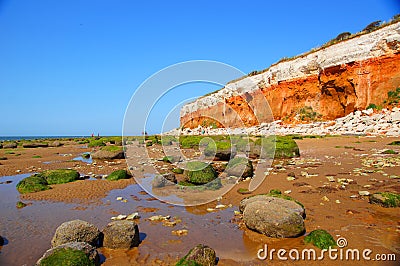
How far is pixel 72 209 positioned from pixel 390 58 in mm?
33276

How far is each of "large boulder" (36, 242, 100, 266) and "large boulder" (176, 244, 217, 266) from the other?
1.31 m

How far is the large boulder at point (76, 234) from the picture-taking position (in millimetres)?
4480

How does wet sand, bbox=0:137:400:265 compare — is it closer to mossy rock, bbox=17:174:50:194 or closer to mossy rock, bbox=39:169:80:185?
mossy rock, bbox=17:174:50:194

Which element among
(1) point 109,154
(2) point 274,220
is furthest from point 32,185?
(1) point 109,154

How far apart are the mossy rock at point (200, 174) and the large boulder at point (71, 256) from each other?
552 cm

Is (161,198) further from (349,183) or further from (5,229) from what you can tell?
(349,183)

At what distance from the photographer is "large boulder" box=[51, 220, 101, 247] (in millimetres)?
4480

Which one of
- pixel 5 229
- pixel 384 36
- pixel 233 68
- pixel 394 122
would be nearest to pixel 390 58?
pixel 384 36

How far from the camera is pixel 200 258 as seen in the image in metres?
3.91

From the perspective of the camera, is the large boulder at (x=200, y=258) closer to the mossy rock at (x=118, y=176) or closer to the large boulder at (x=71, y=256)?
the large boulder at (x=71, y=256)

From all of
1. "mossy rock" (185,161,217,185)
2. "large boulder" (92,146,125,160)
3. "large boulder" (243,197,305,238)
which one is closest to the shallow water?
"large boulder" (243,197,305,238)

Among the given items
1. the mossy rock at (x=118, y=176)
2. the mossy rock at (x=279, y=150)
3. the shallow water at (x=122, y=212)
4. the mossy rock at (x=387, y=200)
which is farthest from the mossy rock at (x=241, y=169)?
the mossy rock at (x=279, y=150)

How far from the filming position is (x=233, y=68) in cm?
1008

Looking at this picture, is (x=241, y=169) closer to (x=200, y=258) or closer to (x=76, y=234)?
(x=200, y=258)
